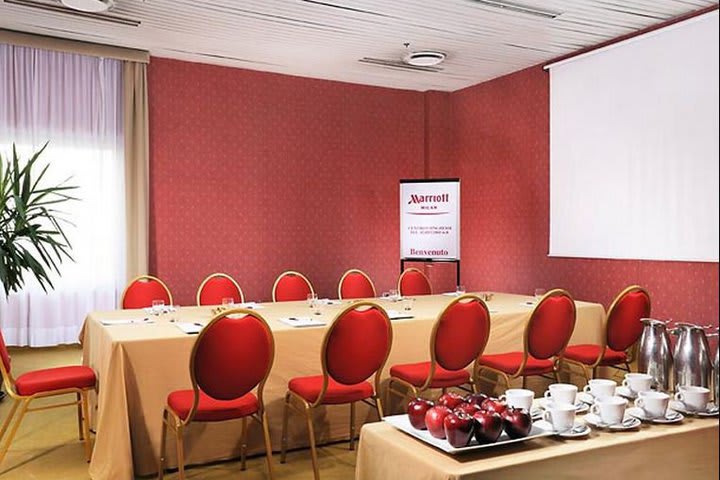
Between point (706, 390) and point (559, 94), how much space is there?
17.0 feet

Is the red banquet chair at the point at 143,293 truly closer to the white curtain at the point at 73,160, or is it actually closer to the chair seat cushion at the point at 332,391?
the white curtain at the point at 73,160

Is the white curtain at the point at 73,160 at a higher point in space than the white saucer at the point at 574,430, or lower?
higher

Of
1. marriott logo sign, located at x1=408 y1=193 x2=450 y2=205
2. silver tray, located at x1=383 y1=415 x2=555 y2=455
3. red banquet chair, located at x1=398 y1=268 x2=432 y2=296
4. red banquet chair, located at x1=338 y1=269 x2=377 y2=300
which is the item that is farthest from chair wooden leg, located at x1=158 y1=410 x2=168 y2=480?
marriott logo sign, located at x1=408 y1=193 x2=450 y2=205

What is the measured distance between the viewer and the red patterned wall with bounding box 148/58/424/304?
22.2ft

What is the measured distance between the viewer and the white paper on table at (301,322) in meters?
3.93

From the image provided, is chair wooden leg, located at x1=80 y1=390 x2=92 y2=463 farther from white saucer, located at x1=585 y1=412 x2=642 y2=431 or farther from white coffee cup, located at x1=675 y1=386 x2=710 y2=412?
white coffee cup, located at x1=675 y1=386 x2=710 y2=412

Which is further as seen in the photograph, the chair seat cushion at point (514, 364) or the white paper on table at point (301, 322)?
the chair seat cushion at point (514, 364)

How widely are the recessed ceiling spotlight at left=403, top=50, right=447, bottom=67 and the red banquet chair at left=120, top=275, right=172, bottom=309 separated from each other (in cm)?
328

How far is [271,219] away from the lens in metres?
7.25

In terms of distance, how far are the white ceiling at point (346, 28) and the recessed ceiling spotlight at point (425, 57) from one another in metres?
0.09

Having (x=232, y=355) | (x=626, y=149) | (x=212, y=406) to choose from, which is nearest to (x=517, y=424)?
(x=232, y=355)

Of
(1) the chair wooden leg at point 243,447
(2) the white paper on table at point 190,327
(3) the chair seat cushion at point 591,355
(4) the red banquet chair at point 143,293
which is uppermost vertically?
(4) the red banquet chair at point 143,293

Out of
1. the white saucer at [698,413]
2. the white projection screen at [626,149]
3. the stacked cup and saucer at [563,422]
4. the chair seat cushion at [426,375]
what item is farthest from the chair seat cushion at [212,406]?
the white projection screen at [626,149]

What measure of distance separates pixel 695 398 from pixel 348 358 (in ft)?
5.88
